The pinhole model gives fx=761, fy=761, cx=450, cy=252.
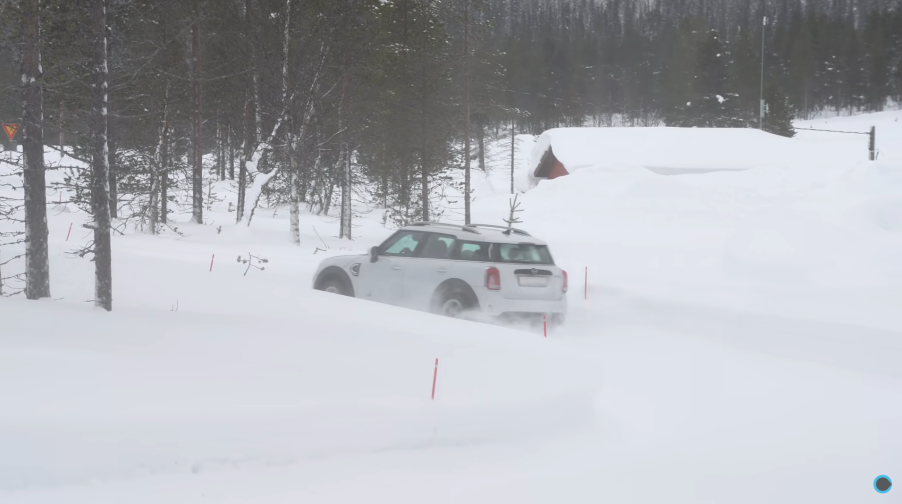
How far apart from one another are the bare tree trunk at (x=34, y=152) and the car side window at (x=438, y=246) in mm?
4991

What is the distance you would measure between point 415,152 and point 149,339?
2036 centimetres

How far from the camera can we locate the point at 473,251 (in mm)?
10711

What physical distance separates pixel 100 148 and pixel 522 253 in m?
5.54

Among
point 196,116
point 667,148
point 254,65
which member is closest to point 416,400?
point 254,65

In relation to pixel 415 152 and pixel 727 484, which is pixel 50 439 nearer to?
pixel 727 484

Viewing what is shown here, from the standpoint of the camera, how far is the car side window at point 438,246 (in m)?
10.9

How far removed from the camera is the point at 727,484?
554 cm

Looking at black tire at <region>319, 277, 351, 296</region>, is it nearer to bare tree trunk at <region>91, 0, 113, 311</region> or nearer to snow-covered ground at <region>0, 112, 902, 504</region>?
snow-covered ground at <region>0, 112, 902, 504</region>

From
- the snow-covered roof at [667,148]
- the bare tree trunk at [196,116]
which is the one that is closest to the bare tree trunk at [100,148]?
the bare tree trunk at [196,116]

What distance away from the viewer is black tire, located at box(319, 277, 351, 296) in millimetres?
11875

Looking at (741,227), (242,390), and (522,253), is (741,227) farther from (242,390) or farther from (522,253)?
(242,390)

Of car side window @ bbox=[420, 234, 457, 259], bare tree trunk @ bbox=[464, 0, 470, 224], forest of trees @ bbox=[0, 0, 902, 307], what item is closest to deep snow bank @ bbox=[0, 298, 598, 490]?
forest of trees @ bbox=[0, 0, 902, 307]

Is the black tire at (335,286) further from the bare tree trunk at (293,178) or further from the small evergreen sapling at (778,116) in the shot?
the small evergreen sapling at (778,116)

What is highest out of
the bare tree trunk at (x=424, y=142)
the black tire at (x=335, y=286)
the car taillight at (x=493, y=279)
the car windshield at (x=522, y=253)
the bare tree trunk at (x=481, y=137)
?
the bare tree trunk at (x=481, y=137)
